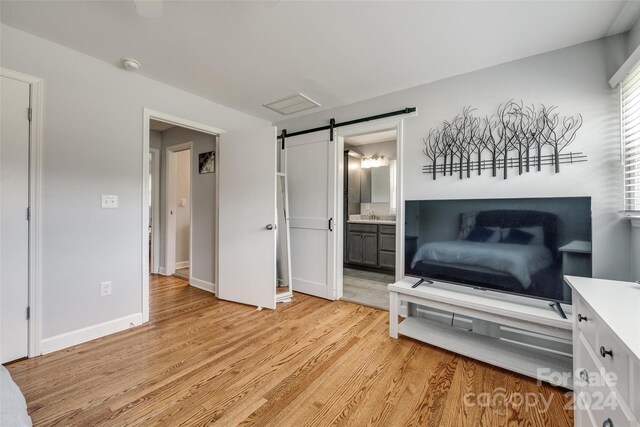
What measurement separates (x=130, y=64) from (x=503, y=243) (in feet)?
11.1

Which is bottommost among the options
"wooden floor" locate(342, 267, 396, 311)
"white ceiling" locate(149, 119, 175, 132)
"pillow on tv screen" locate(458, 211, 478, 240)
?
"wooden floor" locate(342, 267, 396, 311)

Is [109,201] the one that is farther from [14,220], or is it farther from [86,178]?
[14,220]

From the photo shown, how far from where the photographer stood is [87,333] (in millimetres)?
2262

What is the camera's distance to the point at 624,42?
1.87 m

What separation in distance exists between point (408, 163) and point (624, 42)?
164 centimetres

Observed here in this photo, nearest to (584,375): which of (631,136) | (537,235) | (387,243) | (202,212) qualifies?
(537,235)

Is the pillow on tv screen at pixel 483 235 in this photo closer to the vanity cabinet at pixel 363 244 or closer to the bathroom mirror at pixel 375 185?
the vanity cabinet at pixel 363 244

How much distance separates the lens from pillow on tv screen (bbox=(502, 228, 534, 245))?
1.93m

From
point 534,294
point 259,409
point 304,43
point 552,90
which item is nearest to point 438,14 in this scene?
point 304,43

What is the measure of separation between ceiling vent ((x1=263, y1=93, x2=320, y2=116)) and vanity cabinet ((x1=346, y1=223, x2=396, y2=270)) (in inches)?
90.3

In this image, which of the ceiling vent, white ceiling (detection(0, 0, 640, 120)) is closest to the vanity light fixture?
the ceiling vent

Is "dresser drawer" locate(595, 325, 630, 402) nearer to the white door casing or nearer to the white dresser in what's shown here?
the white dresser

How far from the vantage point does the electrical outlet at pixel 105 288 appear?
92.5 inches

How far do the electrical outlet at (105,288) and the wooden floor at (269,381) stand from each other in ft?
1.24
